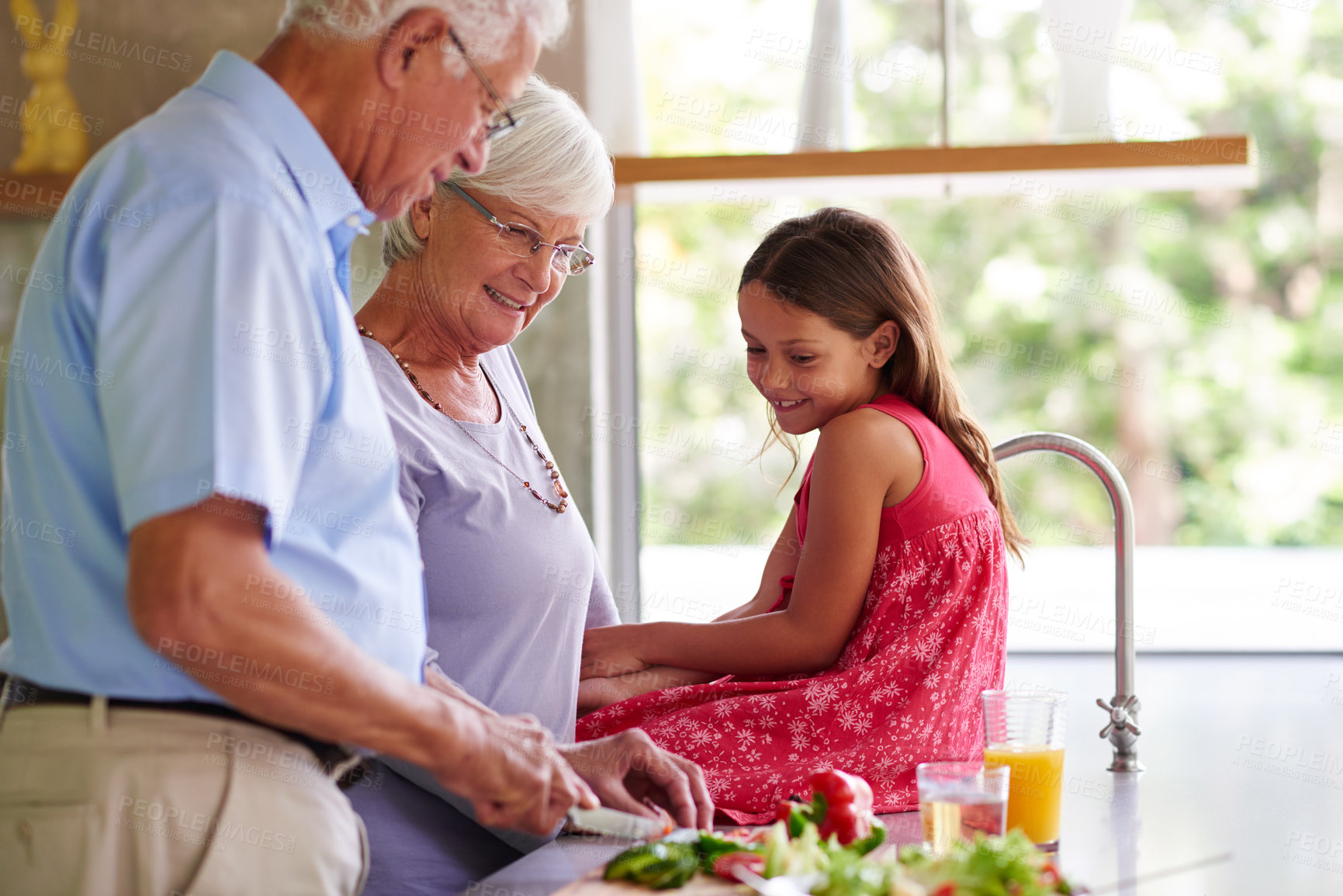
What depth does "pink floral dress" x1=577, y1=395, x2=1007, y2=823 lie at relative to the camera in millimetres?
1232

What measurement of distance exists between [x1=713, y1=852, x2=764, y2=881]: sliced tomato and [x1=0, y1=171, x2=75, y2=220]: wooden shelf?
73.6 inches

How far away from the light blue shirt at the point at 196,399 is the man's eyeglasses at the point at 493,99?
0.12m

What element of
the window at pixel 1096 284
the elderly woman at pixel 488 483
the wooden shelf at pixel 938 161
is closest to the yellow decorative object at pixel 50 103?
the wooden shelf at pixel 938 161

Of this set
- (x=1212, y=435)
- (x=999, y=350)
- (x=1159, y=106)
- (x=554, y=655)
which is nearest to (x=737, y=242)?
(x=999, y=350)

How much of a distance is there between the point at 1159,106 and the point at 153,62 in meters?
4.57

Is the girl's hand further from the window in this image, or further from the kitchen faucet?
the window

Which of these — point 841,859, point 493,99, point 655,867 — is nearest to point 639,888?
point 655,867

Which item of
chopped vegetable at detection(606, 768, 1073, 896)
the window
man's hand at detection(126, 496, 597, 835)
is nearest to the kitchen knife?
chopped vegetable at detection(606, 768, 1073, 896)

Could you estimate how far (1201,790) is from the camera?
1473 millimetres

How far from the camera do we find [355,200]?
34.5 inches

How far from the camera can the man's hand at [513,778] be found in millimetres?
808

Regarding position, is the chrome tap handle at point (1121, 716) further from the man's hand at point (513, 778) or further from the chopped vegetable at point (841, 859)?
the man's hand at point (513, 778)

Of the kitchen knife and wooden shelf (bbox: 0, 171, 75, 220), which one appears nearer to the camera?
the kitchen knife

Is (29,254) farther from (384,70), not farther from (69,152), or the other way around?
(384,70)
